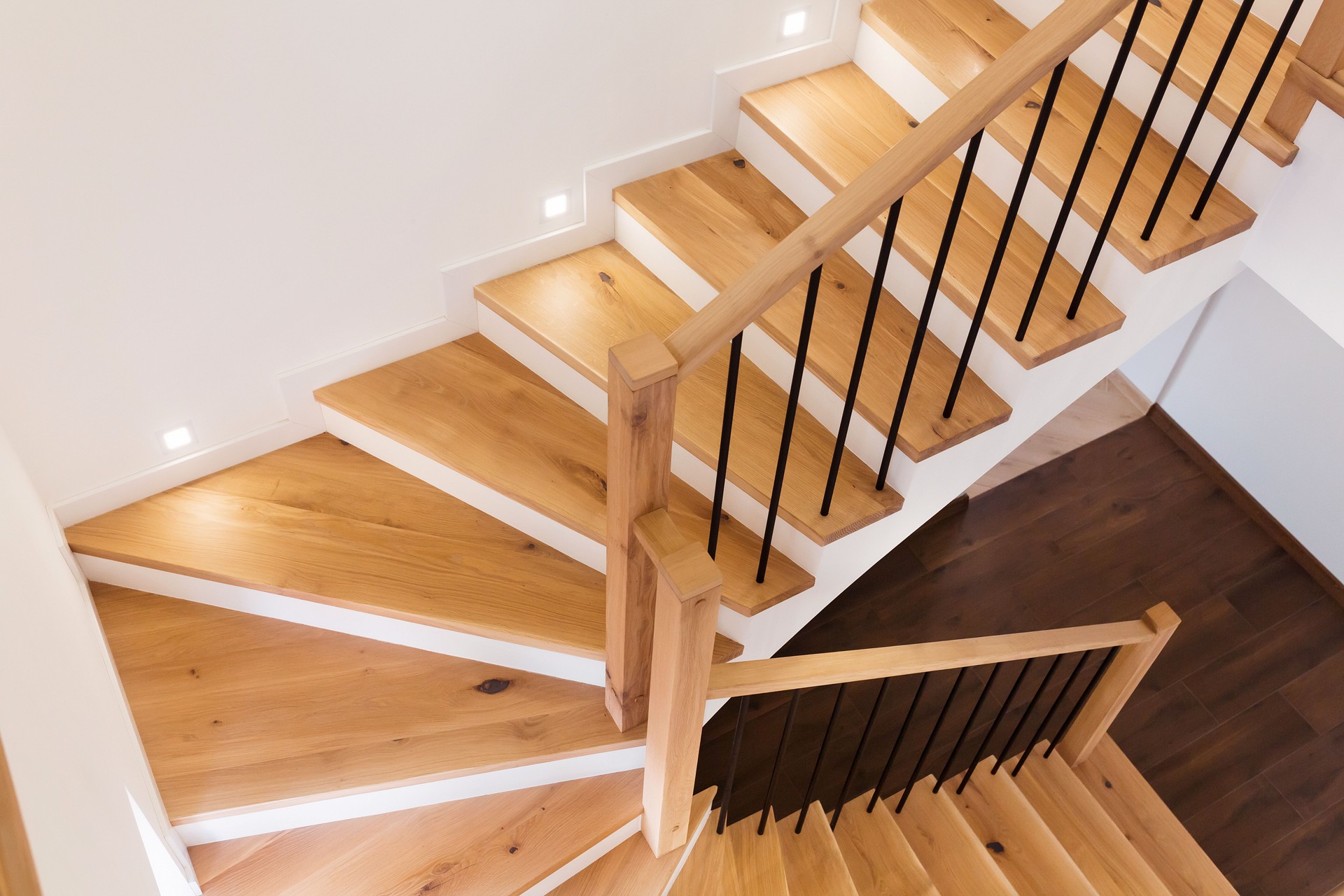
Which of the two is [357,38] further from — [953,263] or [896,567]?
[896,567]

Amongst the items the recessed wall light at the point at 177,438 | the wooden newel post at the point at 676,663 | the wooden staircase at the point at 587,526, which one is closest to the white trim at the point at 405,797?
the wooden staircase at the point at 587,526

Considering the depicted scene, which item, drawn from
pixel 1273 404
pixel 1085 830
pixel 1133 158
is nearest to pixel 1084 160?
pixel 1133 158

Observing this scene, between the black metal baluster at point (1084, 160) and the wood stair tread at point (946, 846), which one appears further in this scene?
the wood stair tread at point (946, 846)

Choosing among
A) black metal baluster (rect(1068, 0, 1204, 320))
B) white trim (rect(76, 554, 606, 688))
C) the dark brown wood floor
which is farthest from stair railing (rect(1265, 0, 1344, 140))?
the dark brown wood floor

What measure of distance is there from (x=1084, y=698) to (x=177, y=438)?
8.41 ft

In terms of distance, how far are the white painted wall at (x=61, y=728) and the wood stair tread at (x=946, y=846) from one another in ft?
6.26

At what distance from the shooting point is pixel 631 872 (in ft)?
7.65

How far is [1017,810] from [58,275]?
9.47 ft

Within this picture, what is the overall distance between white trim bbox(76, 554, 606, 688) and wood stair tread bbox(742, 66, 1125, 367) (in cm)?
119

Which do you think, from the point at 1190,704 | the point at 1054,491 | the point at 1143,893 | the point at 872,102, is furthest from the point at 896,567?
the point at 872,102

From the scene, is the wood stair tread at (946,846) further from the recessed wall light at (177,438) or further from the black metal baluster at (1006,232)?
the recessed wall light at (177,438)

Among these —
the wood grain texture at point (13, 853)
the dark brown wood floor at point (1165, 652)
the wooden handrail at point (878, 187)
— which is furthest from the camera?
the dark brown wood floor at point (1165, 652)

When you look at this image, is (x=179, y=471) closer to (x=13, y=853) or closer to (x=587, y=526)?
(x=587, y=526)

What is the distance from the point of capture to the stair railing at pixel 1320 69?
2.04m
